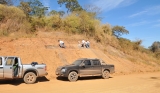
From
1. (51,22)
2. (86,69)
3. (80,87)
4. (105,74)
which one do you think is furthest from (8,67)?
(51,22)

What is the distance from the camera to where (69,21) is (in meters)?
28.9

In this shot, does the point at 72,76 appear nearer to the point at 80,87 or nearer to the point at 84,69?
the point at 84,69

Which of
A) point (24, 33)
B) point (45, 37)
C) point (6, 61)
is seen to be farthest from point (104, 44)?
point (6, 61)

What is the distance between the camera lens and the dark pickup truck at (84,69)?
13984mm

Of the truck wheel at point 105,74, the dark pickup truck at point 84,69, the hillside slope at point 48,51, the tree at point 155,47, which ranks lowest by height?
the truck wheel at point 105,74

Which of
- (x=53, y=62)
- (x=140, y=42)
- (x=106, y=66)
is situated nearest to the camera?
(x=106, y=66)

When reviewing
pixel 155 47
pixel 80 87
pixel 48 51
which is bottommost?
pixel 80 87

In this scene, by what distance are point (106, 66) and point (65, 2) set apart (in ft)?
85.9

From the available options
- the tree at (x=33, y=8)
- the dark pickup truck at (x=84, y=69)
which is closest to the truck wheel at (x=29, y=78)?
the dark pickup truck at (x=84, y=69)

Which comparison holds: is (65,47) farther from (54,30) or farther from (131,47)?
(131,47)

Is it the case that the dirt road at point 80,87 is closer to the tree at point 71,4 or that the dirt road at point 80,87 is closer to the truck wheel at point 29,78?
the truck wheel at point 29,78

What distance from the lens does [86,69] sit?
1480cm

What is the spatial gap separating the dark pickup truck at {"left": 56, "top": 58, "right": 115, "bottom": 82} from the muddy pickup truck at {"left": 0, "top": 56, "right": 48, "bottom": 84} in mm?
1737

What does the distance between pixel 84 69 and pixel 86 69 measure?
19 centimetres
